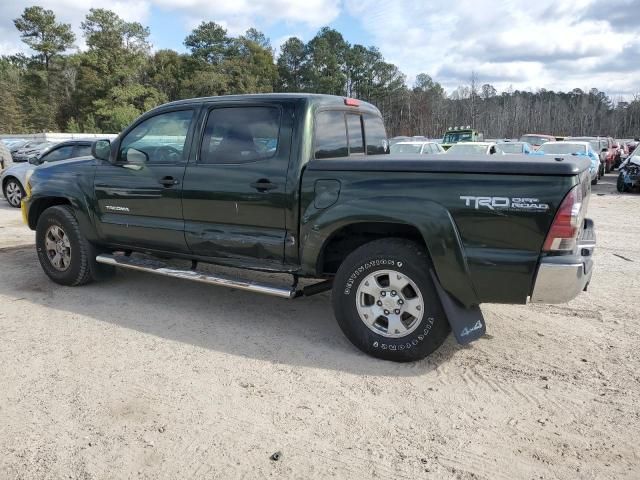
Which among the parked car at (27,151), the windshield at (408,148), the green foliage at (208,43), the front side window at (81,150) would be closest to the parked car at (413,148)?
the windshield at (408,148)

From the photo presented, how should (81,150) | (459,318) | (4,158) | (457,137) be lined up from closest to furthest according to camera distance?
(459,318)
(81,150)
(4,158)
(457,137)

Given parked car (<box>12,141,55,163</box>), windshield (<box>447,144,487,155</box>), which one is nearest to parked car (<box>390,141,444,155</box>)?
windshield (<box>447,144,487,155</box>)

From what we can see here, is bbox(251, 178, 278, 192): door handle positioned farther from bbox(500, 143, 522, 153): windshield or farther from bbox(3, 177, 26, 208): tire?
bbox(500, 143, 522, 153): windshield

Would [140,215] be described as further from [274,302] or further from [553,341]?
[553,341]

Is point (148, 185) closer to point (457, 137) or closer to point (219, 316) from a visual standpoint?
point (219, 316)

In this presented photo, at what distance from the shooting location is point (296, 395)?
3357 mm

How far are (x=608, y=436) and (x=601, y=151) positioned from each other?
72.0 feet

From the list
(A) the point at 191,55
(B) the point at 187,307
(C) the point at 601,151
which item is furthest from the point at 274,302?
(A) the point at 191,55

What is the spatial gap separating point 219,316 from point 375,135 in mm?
2421

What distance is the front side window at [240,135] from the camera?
13.9 ft

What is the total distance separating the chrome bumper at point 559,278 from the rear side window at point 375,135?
7.66ft

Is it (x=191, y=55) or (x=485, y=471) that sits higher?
(x=191, y=55)

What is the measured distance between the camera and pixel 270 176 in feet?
13.5

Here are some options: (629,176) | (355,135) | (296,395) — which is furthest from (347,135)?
(629,176)
